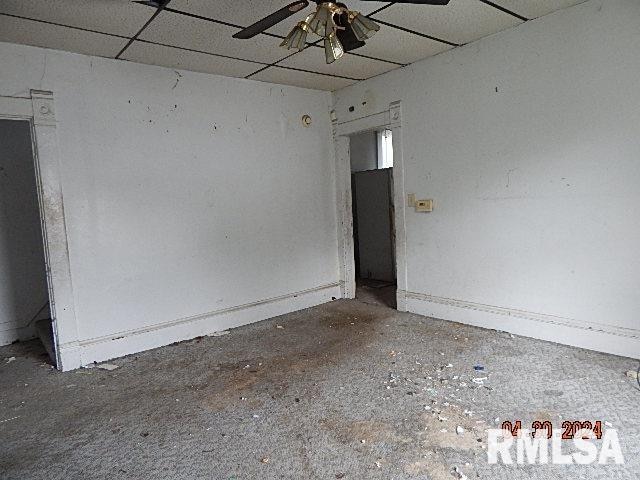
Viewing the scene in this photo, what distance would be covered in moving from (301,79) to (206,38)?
1.38m

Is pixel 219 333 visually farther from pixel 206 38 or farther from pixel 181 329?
pixel 206 38

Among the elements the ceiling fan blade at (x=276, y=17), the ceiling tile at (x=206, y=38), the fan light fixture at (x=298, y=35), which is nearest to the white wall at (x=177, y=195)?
the ceiling tile at (x=206, y=38)

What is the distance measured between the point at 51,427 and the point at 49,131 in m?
2.11

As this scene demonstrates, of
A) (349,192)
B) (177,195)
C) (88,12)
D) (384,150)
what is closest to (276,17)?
(88,12)

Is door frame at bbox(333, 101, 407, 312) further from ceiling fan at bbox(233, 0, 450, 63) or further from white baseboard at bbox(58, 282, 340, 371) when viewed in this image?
ceiling fan at bbox(233, 0, 450, 63)

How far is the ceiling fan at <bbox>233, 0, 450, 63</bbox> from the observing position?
201cm

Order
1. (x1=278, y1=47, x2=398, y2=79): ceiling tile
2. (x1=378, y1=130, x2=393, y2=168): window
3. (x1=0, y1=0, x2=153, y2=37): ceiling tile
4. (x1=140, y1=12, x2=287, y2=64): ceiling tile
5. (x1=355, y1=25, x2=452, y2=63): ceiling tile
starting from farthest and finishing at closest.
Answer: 1. (x1=378, y1=130, x2=393, y2=168): window
2. (x1=278, y1=47, x2=398, y2=79): ceiling tile
3. (x1=355, y1=25, x2=452, y2=63): ceiling tile
4. (x1=140, y1=12, x2=287, y2=64): ceiling tile
5. (x1=0, y1=0, x2=153, y2=37): ceiling tile

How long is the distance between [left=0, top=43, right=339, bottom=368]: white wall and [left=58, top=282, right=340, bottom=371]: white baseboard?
1 cm

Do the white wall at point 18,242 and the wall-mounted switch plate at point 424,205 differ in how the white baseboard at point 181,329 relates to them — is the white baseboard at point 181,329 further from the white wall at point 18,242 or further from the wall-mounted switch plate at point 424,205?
the wall-mounted switch plate at point 424,205

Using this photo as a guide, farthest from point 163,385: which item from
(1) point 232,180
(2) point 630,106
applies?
(2) point 630,106

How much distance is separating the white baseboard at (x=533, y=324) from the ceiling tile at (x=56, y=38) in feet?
11.5

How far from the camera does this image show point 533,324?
3.35 meters

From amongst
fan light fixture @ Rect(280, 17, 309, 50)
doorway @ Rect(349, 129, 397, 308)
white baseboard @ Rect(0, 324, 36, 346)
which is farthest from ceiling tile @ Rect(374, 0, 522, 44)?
white baseboard @ Rect(0, 324, 36, 346)

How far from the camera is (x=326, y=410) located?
2.44 meters
